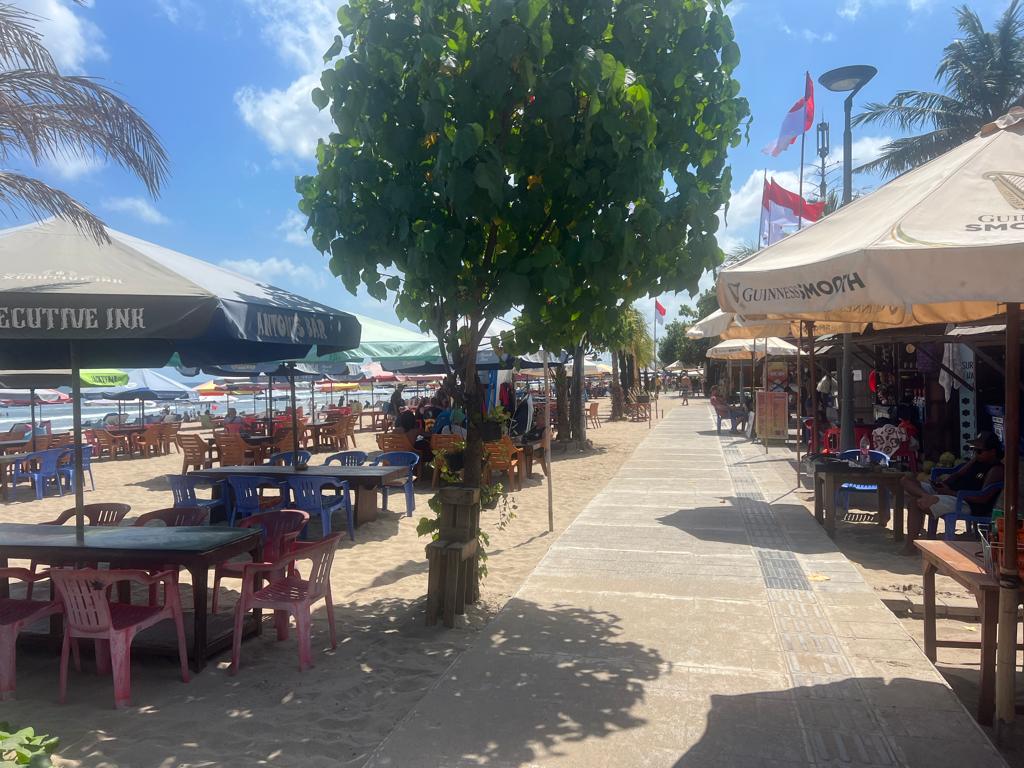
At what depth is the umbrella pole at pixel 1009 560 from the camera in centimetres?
328

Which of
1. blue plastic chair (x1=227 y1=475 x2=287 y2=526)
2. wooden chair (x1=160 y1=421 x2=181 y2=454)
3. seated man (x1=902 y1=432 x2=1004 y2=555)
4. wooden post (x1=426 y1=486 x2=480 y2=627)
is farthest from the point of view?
wooden chair (x1=160 y1=421 x2=181 y2=454)

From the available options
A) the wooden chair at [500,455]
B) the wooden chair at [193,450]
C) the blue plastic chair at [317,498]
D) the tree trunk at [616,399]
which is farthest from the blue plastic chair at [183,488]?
the tree trunk at [616,399]

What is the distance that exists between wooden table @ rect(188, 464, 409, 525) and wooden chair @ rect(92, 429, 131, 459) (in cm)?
1008

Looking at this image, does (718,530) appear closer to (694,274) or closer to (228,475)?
(694,274)

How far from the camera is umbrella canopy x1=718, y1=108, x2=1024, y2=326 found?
2666 mm

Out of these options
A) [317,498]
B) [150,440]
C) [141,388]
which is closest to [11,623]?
[317,498]

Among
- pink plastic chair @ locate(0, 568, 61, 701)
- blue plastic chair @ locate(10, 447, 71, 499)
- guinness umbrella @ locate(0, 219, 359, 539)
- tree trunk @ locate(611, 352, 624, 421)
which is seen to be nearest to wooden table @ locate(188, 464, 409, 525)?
guinness umbrella @ locate(0, 219, 359, 539)

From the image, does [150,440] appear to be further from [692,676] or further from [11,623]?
[692,676]

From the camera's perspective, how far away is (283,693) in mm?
4266

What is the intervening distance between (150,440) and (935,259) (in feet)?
62.5

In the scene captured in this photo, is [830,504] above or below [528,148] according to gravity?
below

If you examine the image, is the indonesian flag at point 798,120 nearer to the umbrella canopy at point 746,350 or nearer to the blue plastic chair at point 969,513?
the umbrella canopy at point 746,350

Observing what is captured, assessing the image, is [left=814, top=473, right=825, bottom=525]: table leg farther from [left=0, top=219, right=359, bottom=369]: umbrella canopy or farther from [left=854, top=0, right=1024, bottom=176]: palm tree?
[left=854, top=0, right=1024, bottom=176]: palm tree

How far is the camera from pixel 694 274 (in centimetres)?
492
